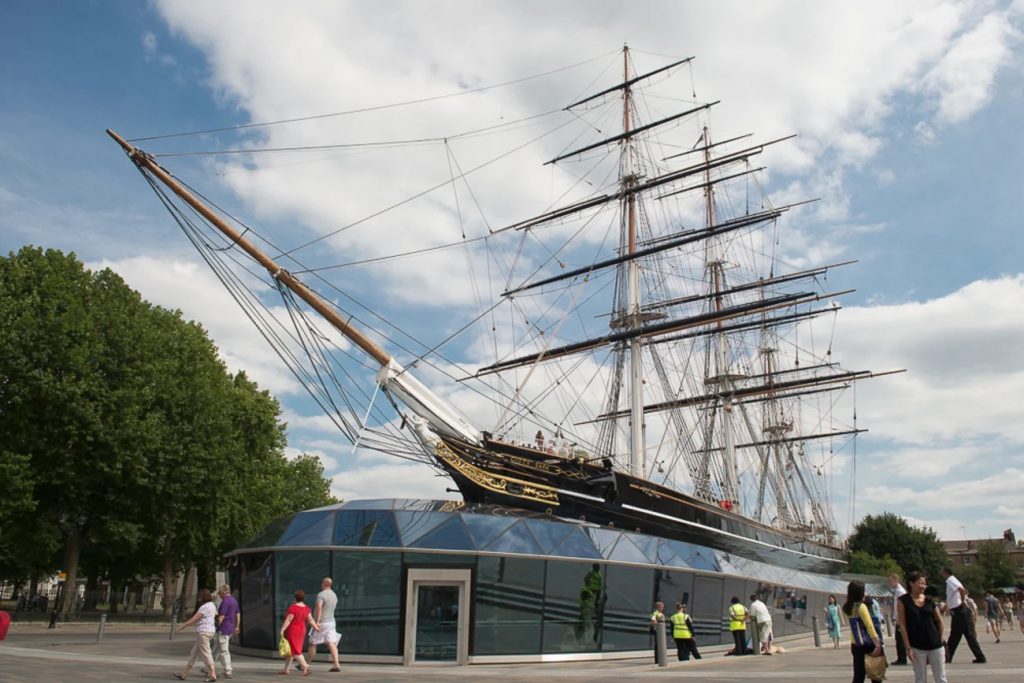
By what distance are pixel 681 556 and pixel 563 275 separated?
22.3 m

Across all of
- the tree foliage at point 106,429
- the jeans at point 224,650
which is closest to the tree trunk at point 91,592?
the tree foliage at point 106,429

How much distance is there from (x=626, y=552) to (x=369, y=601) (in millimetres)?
6284

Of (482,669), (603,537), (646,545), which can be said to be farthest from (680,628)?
(482,669)

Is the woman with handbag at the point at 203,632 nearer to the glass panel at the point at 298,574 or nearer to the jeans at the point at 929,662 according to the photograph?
the glass panel at the point at 298,574

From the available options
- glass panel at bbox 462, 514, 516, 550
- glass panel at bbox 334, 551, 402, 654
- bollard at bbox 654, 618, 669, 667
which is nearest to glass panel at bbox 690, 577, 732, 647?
bollard at bbox 654, 618, 669, 667

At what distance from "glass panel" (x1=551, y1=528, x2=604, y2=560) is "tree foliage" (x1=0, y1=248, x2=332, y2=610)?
1935cm

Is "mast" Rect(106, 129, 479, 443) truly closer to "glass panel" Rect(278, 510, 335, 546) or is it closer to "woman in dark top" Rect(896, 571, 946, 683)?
"glass panel" Rect(278, 510, 335, 546)

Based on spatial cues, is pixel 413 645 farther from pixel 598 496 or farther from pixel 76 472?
pixel 76 472

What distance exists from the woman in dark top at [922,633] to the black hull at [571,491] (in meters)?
16.5

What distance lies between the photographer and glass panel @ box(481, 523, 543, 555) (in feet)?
54.2

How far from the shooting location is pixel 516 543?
16.8 metres

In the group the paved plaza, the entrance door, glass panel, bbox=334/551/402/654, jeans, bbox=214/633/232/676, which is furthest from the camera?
glass panel, bbox=334/551/402/654

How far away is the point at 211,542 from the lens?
35.6m

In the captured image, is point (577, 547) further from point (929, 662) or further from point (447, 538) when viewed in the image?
point (929, 662)
